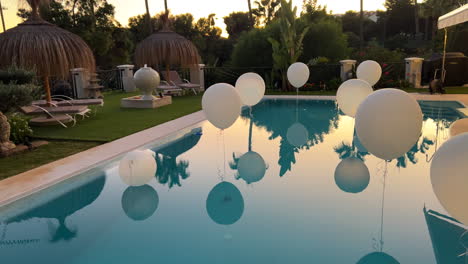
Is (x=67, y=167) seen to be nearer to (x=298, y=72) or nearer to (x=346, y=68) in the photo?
(x=298, y=72)

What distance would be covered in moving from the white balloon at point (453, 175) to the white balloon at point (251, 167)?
3590mm

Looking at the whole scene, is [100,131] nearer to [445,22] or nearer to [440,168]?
[440,168]

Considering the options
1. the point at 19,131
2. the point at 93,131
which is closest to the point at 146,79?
the point at 93,131

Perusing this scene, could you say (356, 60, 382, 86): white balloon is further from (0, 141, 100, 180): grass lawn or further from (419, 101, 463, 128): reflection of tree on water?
(0, 141, 100, 180): grass lawn

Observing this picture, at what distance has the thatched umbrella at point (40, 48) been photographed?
10.4 m

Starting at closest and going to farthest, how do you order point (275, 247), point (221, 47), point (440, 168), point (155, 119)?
point (440, 168), point (275, 247), point (155, 119), point (221, 47)

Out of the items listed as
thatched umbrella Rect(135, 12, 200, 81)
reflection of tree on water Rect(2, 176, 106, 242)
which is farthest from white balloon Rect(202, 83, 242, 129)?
thatched umbrella Rect(135, 12, 200, 81)

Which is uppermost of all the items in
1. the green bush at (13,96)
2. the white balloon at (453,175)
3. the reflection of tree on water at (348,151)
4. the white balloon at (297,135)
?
the green bush at (13,96)

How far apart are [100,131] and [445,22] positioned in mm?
11309

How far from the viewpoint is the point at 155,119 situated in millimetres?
11828

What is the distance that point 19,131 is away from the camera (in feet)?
27.7

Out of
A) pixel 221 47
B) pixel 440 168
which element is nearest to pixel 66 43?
pixel 440 168

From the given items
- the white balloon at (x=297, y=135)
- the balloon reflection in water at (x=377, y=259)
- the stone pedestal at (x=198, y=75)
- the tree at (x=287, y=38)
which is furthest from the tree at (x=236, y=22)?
the balloon reflection in water at (x=377, y=259)

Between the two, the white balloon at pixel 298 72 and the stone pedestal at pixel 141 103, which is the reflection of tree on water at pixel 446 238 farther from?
the stone pedestal at pixel 141 103
